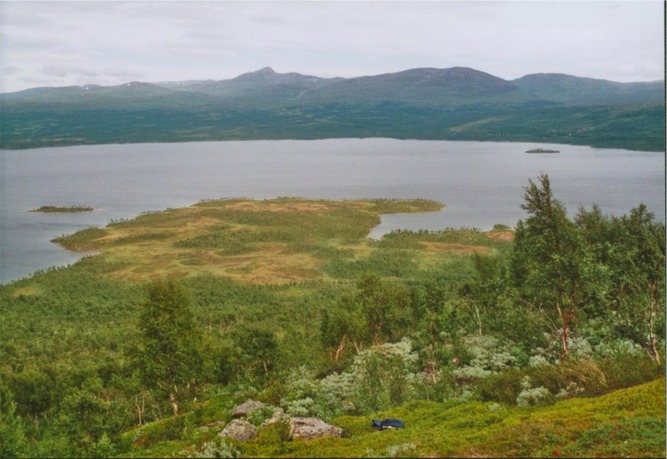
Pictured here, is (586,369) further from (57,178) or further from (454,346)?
(57,178)

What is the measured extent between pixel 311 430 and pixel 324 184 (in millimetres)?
121376

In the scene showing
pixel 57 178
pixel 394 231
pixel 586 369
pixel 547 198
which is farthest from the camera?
pixel 57 178

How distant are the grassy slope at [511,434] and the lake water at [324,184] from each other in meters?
60.4

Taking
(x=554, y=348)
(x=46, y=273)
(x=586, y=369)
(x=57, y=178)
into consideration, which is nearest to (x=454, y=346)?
(x=554, y=348)

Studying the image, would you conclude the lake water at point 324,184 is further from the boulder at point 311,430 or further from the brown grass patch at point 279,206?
the boulder at point 311,430

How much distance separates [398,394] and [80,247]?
65.8 m

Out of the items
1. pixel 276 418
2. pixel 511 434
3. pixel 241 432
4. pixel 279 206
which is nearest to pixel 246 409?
pixel 276 418

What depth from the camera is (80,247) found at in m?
74.0

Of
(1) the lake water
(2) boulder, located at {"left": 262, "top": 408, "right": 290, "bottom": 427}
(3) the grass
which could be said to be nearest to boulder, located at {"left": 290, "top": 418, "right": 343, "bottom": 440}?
(2) boulder, located at {"left": 262, "top": 408, "right": 290, "bottom": 427}

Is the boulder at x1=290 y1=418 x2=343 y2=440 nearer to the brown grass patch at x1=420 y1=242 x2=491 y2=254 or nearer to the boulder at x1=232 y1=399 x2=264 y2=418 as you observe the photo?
the boulder at x1=232 y1=399 x2=264 y2=418

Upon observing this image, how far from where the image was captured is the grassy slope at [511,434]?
11.0m

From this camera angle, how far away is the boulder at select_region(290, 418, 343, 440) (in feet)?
46.6

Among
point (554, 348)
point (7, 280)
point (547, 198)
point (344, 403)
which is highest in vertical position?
point (547, 198)

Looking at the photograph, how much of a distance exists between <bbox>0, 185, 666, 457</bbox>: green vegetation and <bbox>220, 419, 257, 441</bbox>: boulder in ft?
1.48
